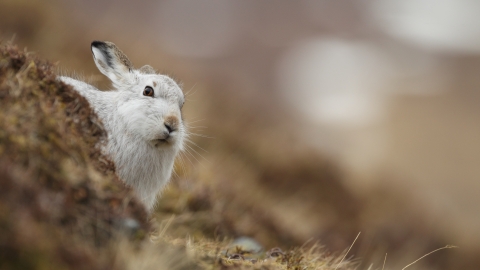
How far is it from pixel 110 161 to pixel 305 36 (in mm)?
26108

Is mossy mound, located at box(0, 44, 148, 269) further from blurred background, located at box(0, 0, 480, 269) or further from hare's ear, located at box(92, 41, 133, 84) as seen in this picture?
hare's ear, located at box(92, 41, 133, 84)

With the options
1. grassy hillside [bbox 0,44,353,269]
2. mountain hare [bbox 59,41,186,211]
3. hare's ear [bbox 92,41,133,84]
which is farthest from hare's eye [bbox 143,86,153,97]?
grassy hillside [bbox 0,44,353,269]

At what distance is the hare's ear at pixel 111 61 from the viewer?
5.88 meters

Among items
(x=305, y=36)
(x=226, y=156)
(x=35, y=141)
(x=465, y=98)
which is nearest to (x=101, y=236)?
(x=35, y=141)

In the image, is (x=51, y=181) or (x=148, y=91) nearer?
(x=51, y=181)

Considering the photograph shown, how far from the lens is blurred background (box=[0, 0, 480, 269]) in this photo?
10828 mm

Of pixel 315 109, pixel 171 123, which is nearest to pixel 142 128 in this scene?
pixel 171 123

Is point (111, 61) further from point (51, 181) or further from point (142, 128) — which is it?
point (51, 181)

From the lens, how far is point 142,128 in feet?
16.8

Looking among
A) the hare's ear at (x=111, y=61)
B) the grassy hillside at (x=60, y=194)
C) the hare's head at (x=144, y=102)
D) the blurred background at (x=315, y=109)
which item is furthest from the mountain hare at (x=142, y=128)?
the blurred background at (x=315, y=109)

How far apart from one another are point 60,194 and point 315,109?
819 inches

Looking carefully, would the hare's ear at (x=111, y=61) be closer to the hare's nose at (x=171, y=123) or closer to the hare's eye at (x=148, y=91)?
the hare's eye at (x=148, y=91)

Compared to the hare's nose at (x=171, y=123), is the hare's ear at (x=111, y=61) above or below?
above

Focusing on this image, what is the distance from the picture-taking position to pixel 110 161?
4656mm
